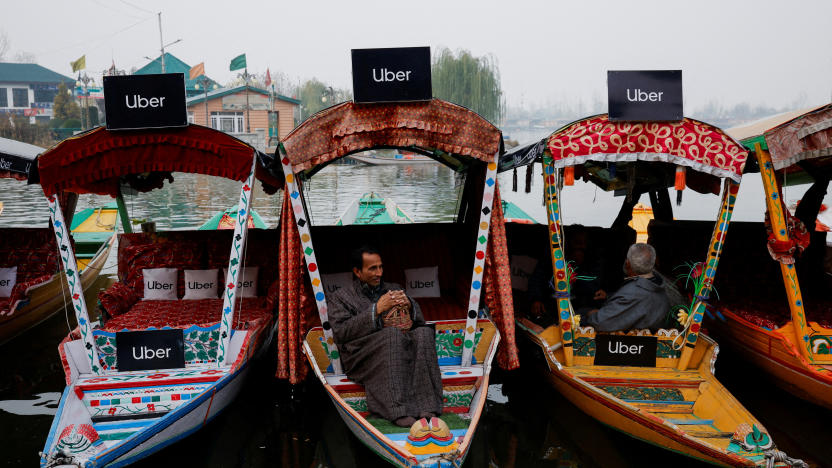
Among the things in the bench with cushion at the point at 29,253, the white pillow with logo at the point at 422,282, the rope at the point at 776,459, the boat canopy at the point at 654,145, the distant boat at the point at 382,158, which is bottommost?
the rope at the point at 776,459

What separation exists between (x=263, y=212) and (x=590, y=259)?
1645 centimetres

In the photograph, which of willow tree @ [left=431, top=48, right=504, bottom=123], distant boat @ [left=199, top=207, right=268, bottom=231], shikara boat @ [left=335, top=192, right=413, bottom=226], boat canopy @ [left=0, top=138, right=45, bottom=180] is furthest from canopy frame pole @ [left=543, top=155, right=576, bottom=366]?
willow tree @ [left=431, top=48, right=504, bottom=123]

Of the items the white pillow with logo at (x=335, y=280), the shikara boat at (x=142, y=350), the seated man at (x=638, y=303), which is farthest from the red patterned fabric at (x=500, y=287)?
the shikara boat at (x=142, y=350)

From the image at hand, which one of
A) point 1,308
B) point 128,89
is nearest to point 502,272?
point 128,89

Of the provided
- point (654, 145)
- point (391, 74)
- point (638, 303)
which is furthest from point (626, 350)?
point (391, 74)

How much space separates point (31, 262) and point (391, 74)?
628 cm

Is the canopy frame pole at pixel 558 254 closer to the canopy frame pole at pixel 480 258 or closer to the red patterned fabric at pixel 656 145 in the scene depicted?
the red patterned fabric at pixel 656 145

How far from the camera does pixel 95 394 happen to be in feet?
14.6

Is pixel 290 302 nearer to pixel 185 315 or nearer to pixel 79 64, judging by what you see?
pixel 185 315

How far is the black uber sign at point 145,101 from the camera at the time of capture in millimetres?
4445

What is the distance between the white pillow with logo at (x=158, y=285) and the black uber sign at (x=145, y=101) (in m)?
2.73

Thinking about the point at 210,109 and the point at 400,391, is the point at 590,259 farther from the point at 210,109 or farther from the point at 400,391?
the point at 210,109

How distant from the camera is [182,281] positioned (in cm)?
693

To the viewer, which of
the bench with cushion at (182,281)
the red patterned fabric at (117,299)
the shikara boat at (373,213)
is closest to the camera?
the bench with cushion at (182,281)
